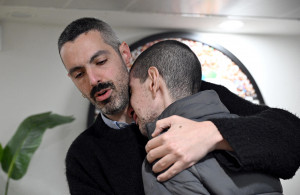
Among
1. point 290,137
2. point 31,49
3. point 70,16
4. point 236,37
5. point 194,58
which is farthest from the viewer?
point 236,37

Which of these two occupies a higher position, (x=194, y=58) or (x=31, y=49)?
(x=31, y=49)

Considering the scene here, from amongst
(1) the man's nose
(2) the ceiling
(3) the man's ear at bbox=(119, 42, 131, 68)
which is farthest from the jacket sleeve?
(2) the ceiling

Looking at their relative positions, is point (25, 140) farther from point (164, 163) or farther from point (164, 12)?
point (164, 12)

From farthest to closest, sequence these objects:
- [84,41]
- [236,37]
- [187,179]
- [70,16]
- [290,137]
Answer: [236,37] → [70,16] → [84,41] → [290,137] → [187,179]

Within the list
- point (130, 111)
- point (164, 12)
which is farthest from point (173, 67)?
point (164, 12)

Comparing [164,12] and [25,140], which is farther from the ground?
[164,12]

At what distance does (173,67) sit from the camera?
1350 millimetres

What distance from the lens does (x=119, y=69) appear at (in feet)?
4.95

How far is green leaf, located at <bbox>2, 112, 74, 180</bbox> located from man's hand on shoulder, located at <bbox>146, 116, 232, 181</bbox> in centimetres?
93

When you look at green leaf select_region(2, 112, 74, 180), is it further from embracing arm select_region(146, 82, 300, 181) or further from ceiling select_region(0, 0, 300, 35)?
ceiling select_region(0, 0, 300, 35)

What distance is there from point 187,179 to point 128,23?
2974 millimetres

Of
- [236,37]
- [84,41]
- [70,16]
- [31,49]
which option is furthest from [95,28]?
[236,37]

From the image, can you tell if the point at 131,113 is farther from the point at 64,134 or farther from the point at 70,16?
the point at 64,134

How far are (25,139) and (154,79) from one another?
107 cm
